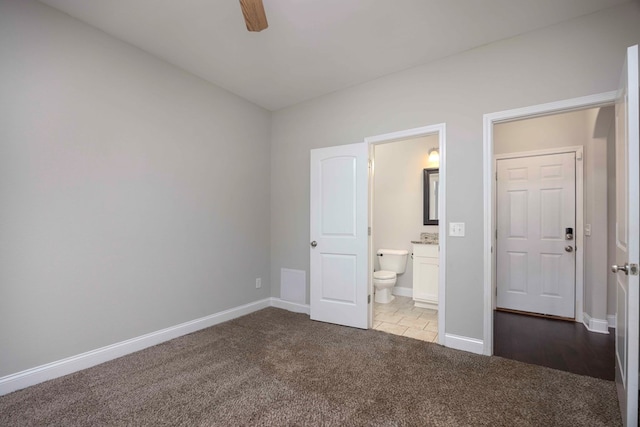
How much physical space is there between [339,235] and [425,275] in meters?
1.52

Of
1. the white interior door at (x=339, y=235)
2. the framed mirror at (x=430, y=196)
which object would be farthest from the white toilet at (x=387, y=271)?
the white interior door at (x=339, y=235)

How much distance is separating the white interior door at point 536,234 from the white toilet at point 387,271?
1291mm

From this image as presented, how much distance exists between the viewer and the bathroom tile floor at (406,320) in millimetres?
3053

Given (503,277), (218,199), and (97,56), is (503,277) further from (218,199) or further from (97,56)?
(97,56)

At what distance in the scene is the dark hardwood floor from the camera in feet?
7.77

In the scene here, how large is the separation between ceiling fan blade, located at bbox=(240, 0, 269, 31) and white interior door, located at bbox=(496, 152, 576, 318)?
3.58 m

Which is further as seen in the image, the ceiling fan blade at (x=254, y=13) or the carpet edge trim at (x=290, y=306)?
the carpet edge trim at (x=290, y=306)

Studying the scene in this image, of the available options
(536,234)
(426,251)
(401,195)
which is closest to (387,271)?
(426,251)

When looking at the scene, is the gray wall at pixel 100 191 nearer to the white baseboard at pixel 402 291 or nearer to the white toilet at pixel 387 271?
the white toilet at pixel 387 271

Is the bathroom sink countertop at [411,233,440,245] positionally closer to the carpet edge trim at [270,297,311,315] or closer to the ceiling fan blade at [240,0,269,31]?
the carpet edge trim at [270,297,311,315]

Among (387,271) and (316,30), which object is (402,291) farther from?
(316,30)

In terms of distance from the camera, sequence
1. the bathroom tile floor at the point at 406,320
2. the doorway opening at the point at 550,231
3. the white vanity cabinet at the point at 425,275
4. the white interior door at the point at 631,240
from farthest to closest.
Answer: the white vanity cabinet at the point at 425,275
the bathroom tile floor at the point at 406,320
the doorway opening at the point at 550,231
the white interior door at the point at 631,240

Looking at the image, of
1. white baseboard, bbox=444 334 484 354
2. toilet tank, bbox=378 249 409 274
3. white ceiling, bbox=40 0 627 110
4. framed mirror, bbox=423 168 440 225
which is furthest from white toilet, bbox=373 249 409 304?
white ceiling, bbox=40 0 627 110

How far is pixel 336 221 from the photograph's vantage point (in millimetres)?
3383
